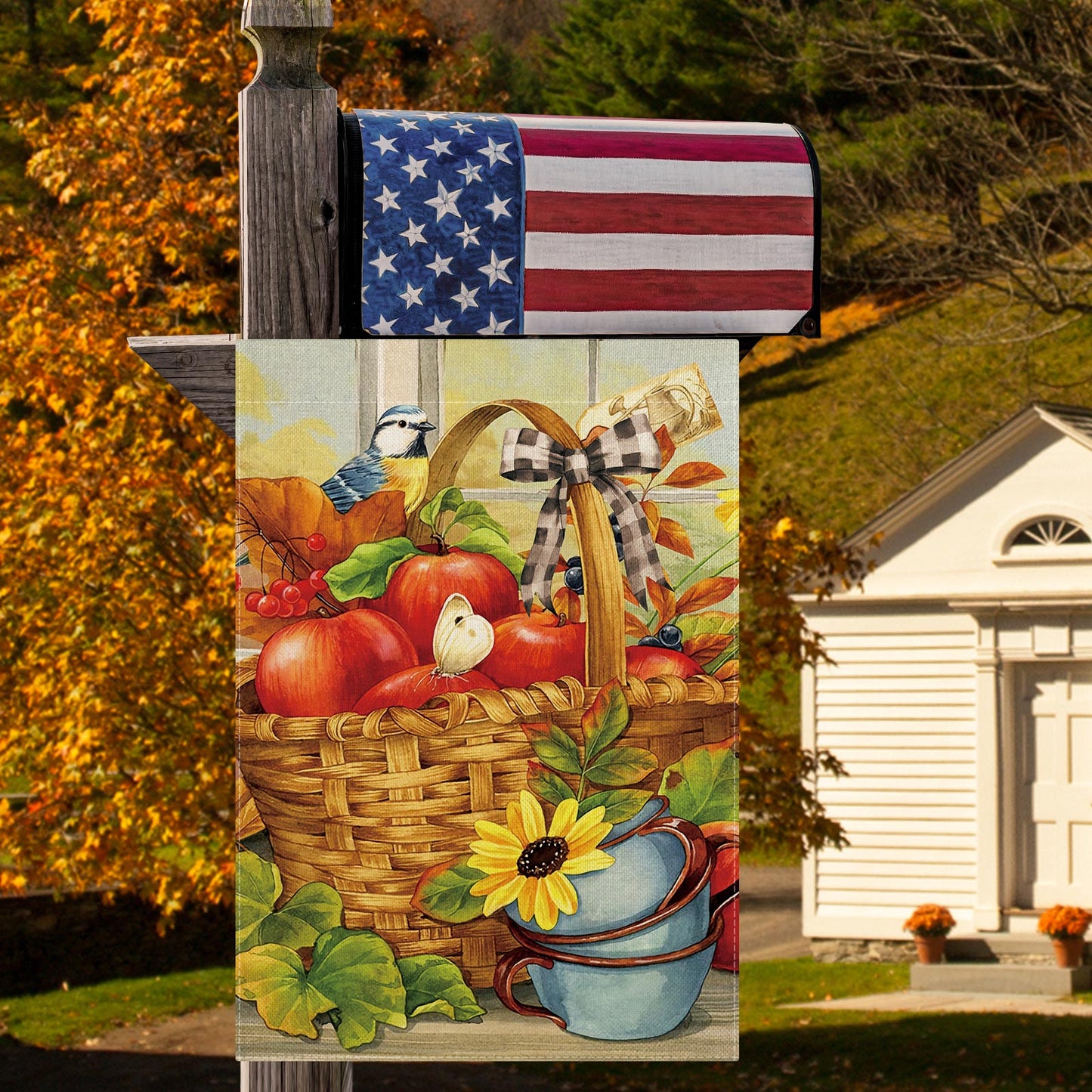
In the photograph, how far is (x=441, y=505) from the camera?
7.77ft

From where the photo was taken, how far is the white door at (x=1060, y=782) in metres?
12.8

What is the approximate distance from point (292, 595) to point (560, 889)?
68 cm

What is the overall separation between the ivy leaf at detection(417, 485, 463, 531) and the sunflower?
50 cm

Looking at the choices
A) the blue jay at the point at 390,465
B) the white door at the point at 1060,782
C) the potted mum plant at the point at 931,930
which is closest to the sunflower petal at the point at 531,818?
the blue jay at the point at 390,465

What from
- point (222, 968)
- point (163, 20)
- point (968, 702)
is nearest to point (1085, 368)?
point (968, 702)

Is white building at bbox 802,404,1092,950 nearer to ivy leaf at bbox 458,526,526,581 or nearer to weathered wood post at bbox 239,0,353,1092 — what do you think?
weathered wood post at bbox 239,0,353,1092

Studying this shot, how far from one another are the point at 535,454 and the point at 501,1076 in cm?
937

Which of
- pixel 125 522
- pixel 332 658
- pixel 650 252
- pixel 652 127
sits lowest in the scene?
pixel 332 658

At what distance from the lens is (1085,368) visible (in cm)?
2858

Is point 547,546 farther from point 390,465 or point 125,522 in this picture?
point 125,522

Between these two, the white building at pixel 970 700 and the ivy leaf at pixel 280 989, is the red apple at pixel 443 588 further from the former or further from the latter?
the white building at pixel 970 700

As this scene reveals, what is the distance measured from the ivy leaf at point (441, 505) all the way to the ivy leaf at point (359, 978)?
0.72m

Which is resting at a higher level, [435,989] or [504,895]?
[504,895]

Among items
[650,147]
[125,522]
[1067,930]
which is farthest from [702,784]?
[1067,930]
